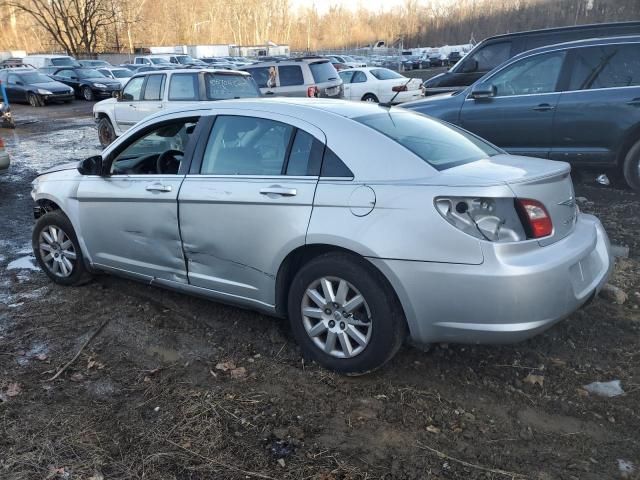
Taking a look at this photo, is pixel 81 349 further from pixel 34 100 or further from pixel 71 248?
pixel 34 100

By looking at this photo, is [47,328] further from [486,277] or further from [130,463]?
[486,277]

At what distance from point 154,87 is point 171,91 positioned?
639 mm

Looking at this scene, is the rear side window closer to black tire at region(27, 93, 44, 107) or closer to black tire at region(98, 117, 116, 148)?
black tire at region(98, 117, 116, 148)

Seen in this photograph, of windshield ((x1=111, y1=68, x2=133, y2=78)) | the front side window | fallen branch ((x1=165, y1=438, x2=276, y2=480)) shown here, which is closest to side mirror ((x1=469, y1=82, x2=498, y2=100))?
the front side window

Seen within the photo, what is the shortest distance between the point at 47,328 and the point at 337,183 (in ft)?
8.45

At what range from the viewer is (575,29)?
9047 millimetres

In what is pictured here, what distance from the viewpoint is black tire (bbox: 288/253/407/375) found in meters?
3.00

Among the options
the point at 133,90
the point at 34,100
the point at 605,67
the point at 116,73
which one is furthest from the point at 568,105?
the point at 116,73

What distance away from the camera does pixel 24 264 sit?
551cm

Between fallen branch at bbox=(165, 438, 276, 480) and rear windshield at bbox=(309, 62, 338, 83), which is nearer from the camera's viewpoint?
fallen branch at bbox=(165, 438, 276, 480)

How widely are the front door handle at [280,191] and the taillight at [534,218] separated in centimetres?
127

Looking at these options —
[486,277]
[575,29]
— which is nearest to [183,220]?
[486,277]

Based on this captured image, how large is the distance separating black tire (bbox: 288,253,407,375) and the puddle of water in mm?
3438

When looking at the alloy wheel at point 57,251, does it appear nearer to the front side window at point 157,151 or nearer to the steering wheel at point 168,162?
the front side window at point 157,151
